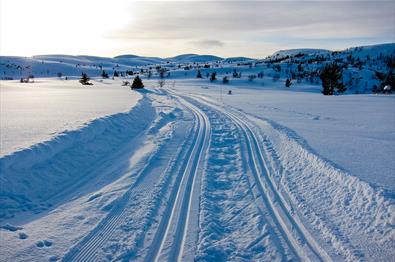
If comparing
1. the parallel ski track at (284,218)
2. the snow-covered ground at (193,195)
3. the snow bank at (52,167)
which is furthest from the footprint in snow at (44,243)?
the parallel ski track at (284,218)

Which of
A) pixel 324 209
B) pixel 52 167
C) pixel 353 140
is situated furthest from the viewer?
pixel 353 140

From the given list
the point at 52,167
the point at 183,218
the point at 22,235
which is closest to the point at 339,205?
the point at 183,218

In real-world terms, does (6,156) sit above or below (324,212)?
above

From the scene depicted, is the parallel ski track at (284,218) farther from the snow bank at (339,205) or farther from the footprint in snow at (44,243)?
the footprint in snow at (44,243)

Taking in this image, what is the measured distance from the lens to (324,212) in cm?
665

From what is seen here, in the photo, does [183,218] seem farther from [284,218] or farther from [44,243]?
[44,243]

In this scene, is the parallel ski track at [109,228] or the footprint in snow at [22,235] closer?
the parallel ski track at [109,228]

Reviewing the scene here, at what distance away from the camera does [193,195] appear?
24.3 ft

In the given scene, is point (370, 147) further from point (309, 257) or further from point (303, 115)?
point (303, 115)

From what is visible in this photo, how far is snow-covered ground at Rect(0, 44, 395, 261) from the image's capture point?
5.43 meters

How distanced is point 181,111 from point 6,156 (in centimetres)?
1404

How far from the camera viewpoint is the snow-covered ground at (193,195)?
17.8 ft

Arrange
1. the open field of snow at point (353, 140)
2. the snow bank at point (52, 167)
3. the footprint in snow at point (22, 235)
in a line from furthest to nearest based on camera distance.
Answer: the open field of snow at point (353, 140), the snow bank at point (52, 167), the footprint in snow at point (22, 235)

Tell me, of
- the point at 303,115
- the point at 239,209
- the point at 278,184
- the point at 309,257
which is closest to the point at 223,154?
the point at 278,184
